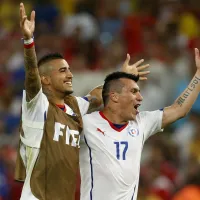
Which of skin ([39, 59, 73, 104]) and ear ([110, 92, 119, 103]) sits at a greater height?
skin ([39, 59, 73, 104])

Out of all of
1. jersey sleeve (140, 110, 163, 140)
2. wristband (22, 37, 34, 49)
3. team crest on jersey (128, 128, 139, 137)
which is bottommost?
team crest on jersey (128, 128, 139, 137)

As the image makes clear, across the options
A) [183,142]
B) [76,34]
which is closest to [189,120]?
[183,142]

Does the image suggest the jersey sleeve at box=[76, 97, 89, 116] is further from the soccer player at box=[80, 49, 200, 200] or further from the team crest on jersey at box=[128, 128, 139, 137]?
the team crest on jersey at box=[128, 128, 139, 137]

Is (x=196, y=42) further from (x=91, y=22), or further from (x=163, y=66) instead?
(x=91, y=22)

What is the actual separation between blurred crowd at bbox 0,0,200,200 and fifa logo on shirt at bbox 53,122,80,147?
3289mm

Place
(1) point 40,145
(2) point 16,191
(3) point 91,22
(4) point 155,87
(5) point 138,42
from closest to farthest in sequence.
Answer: (1) point 40,145
(2) point 16,191
(4) point 155,87
(5) point 138,42
(3) point 91,22

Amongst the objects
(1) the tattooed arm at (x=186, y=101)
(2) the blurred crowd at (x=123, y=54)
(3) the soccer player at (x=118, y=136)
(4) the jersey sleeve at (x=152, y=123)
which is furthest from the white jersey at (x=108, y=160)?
(2) the blurred crowd at (x=123, y=54)

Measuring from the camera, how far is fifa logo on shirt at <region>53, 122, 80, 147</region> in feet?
25.0

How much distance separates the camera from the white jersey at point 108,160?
783 centimetres

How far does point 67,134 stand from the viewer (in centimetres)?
767

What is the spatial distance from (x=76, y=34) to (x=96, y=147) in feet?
24.7

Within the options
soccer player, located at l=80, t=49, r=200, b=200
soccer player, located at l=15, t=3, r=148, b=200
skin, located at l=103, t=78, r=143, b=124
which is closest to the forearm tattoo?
soccer player, located at l=80, t=49, r=200, b=200

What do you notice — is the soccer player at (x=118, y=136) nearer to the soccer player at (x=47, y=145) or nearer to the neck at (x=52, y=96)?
the soccer player at (x=47, y=145)

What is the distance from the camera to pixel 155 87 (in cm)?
1344
